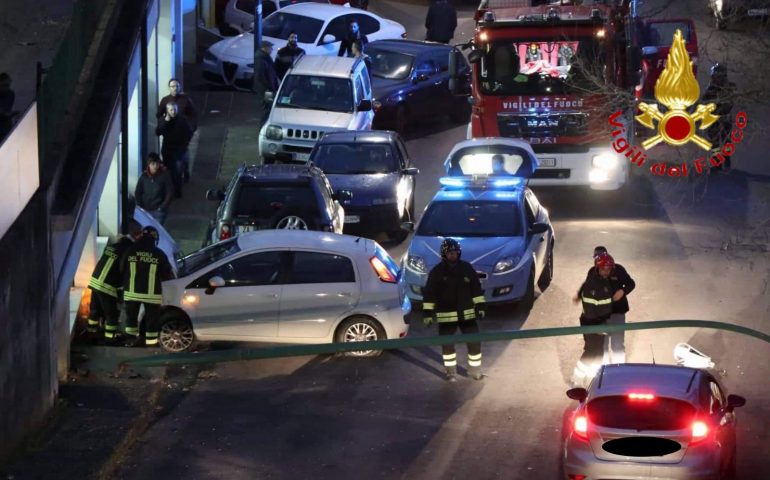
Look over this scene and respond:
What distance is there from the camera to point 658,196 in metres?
27.0

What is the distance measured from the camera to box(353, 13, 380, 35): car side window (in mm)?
34188

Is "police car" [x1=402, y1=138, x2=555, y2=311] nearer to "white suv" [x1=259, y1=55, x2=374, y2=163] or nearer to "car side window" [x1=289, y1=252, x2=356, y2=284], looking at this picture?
"car side window" [x1=289, y1=252, x2=356, y2=284]

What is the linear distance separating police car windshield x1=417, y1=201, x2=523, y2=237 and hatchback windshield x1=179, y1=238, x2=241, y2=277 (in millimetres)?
3173

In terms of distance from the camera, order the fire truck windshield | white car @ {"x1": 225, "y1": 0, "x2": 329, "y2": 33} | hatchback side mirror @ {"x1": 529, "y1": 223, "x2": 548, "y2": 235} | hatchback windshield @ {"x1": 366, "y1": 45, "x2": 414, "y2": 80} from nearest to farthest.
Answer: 1. hatchback side mirror @ {"x1": 529, "y1": 223, "x2": 548, "y2": 235}
2. the fire truck windshield
3. hatchback windshield @ {"x1": 366, "y1": 45, "x2": 414, "y2": 80}
4. white car @ {"x1": 225, "y1": 0, "x2": 329, "y2": 33}

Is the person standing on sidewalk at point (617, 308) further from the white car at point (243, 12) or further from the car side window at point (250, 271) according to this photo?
the white car at point (243, 12)

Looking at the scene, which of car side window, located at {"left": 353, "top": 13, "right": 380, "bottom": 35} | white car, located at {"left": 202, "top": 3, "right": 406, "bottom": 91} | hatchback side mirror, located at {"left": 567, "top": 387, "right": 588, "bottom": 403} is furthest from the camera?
car side window, located at {"left": 353, "top": 13, "right": 380, "bottom": 35}

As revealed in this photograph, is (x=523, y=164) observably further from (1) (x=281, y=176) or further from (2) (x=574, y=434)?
(2) (x=574, y=434)

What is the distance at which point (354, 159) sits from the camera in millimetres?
24234

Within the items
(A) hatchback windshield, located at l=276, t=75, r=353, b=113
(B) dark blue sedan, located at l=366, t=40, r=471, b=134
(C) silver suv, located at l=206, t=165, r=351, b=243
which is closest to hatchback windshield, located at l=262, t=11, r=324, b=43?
(B) dark blue sedan, located at l=366, t=40, r=471, b=134

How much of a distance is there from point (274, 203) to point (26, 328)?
6.94 m

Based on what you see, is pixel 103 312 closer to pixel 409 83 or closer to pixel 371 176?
pixel 371 176

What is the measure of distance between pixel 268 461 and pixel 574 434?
3396 mm

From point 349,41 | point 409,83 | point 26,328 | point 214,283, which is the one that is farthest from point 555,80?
point 26,328

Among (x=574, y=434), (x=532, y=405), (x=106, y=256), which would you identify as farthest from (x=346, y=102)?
(x=574, y=434)
